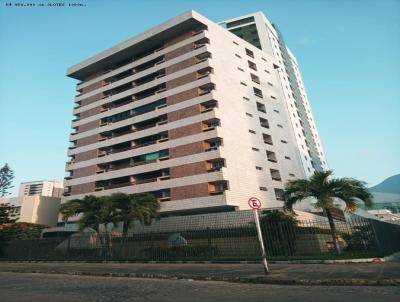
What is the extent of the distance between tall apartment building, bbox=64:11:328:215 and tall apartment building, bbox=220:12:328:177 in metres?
8.15

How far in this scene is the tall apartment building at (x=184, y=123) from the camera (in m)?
33.9

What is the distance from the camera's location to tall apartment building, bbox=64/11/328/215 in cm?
3394

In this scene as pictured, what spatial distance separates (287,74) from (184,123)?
38036 millimetres

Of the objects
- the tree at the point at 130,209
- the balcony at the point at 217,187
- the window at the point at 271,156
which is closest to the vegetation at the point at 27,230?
the tree at the point at 130,209

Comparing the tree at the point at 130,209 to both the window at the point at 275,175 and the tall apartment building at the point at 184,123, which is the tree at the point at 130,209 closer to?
the tall apartment building at the point at 184,123

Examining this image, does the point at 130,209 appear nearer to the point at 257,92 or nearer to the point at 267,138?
the point at 267,138

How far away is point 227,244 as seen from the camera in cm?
1980

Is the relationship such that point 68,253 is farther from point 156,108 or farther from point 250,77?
point 250,77

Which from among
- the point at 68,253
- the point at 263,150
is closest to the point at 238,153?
the point at 263,150

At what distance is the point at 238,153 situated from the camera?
116 feet

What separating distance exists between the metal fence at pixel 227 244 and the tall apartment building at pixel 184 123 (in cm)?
880

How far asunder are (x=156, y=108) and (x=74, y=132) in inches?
667

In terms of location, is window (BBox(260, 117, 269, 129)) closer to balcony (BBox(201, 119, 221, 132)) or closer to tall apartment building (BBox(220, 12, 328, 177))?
balcony (BBox(201, 119, 221, 132))

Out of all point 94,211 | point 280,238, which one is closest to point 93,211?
point 94,211
